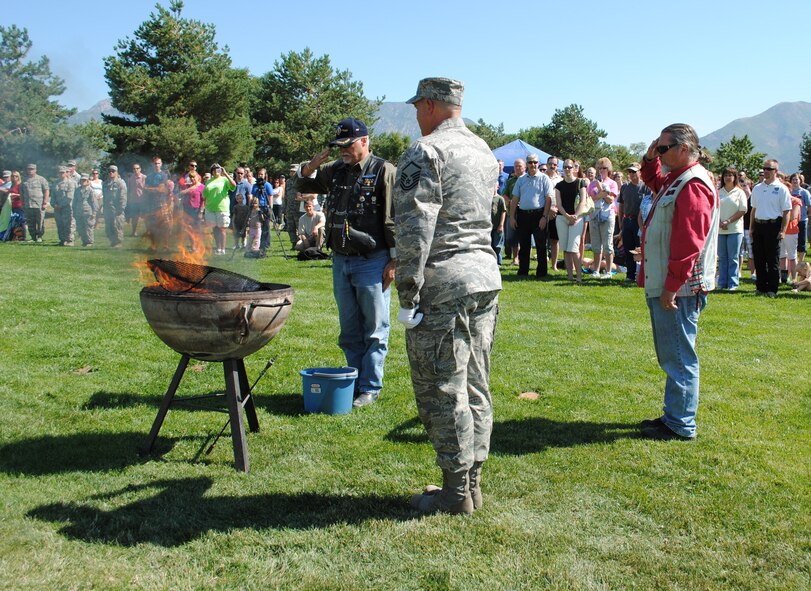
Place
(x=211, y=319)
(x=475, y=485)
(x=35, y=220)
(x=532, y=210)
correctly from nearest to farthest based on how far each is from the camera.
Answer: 1. (x=475, y=485)
2. (x=211, y=319)
3. (x=532, y=210)
4. (x=35, y=220)

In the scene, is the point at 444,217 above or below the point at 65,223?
below

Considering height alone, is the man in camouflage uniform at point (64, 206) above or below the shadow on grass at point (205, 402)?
above

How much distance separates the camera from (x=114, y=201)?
19969 mm

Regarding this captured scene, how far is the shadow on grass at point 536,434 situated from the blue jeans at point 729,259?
8.76 meters

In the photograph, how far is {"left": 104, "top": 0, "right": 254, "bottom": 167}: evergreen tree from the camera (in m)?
38.2

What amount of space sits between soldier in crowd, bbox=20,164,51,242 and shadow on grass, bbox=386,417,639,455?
20449 millimetres

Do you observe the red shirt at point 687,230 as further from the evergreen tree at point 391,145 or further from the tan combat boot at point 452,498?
the evergreen tree at point 391,145

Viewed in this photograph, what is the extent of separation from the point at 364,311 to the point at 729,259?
9.64m

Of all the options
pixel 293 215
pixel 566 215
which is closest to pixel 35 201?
pixel 293 215

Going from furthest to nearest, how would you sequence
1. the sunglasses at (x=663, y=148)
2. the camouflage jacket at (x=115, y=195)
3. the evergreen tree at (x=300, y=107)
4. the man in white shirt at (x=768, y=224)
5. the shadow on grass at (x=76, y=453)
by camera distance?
the evergreen tree at (x=300, y=107)
the camouflage jacket at (x=115, y=195)
the man in white shirt at (x=768, y=224)
the sunglasses at (x=663, y=148)
the shadow on grass at (x=76, y=453)

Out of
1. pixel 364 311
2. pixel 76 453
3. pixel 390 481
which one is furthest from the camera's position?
pixel 364 311

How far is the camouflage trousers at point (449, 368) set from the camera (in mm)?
3988

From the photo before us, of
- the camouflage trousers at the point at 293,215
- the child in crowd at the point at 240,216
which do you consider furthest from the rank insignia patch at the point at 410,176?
the camouflage trousers at the point at 293,215

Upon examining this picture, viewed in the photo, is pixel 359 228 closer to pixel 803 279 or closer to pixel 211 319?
pixel 211 319
